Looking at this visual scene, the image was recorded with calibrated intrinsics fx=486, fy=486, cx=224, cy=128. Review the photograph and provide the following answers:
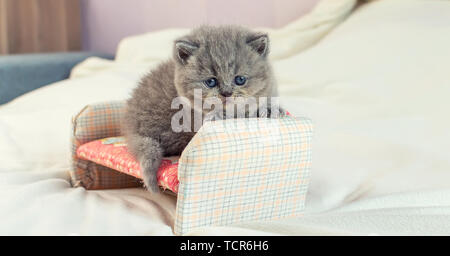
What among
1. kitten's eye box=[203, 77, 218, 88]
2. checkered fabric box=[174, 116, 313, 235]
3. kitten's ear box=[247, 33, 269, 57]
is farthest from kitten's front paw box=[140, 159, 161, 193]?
kitten's ear box=[247, 33, 269, 57]

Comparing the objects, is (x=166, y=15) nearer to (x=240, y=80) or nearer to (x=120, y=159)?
(x=120, y=159)

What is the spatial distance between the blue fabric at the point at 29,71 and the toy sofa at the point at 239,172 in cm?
130

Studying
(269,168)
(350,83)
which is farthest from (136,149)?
(350,83)

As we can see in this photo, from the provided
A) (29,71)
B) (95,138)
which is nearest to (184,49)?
(95,138)

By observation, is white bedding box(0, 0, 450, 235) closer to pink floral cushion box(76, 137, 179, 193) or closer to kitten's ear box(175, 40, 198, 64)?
pink floral cushion box(76, 137, 179, 193)

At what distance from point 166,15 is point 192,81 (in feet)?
5.72

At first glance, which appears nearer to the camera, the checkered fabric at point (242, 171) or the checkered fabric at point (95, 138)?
the checkered fabric at point (242, 171)

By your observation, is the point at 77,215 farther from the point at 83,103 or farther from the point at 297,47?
the point at 297,47

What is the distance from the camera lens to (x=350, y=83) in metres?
1.81

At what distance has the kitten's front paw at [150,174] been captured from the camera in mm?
1156

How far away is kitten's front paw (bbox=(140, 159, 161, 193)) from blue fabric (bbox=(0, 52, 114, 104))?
1396 mm

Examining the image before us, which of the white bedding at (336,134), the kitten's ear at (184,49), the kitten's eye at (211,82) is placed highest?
the kitten's ear at (184,49)

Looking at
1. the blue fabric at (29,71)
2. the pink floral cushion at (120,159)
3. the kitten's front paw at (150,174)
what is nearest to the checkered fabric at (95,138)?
the pink floral cushion at (120,159)

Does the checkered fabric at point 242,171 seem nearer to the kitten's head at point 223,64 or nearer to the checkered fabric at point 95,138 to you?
the kitten's head at point 223,64
